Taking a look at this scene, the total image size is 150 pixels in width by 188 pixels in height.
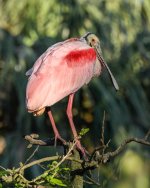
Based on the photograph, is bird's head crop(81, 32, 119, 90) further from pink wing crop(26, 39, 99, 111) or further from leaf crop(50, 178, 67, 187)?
leaf crop(50, 178, 67, 187)

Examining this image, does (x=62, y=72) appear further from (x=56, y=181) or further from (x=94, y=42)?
(x=56, y=181)

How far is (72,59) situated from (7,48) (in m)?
4.48

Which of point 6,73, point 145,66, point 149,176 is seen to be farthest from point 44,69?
point 145,66

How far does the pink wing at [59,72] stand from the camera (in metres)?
3.23

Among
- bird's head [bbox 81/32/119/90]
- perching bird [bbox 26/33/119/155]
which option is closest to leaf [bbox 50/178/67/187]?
perching bird [bbox 26/33/119/155]

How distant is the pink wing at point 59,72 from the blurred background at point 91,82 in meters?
2.69

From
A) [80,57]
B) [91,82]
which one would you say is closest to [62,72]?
[80,57]

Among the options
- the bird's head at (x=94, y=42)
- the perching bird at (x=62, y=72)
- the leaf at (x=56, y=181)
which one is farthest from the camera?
the bird's head at (x=94, y=42)

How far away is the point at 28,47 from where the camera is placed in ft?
27.3

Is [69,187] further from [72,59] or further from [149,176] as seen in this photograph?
[149,176]

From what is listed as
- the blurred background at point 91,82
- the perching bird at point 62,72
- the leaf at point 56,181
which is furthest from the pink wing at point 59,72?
the blurred background at point 91,82

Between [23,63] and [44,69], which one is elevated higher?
[44,69]

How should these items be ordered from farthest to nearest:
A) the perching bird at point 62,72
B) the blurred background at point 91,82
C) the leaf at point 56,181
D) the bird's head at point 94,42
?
the blurred background at point 91,82 → the bird's head at point 94,42 → the perching bird at point 62,72 → the leaf at point 56,181

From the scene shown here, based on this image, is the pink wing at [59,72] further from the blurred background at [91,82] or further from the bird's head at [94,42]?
the blurred background at [91,82]
